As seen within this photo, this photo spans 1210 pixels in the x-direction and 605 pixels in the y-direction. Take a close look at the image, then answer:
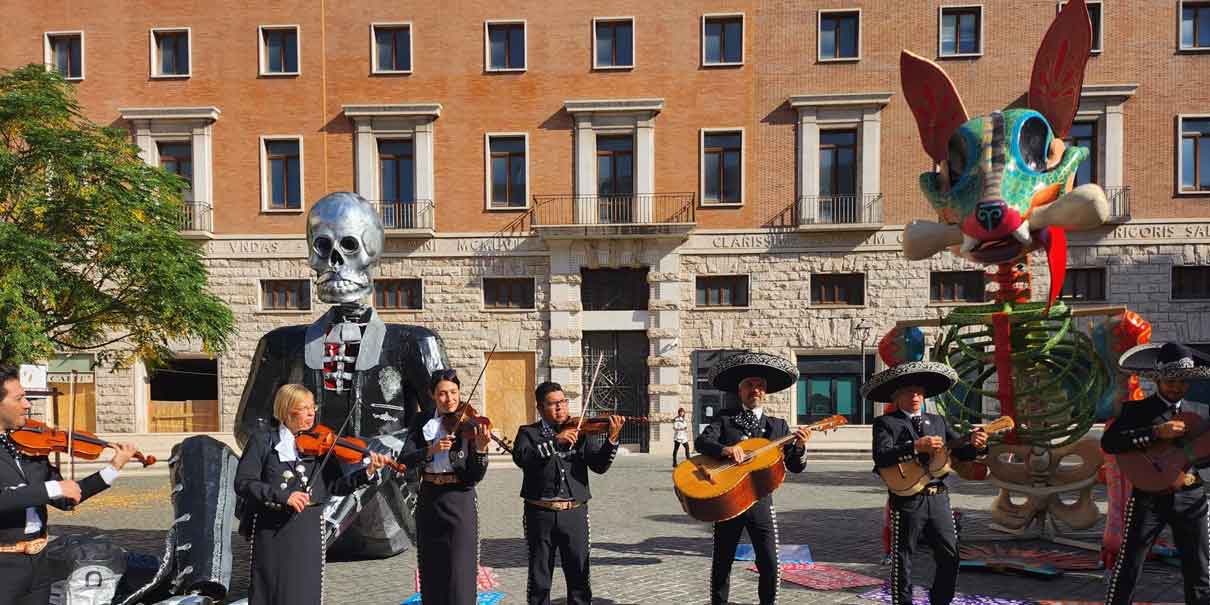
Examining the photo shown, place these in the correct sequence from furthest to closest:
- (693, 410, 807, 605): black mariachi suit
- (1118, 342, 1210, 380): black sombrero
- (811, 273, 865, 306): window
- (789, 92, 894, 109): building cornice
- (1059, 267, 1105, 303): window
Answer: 1. (811, 273, 865, 306): window
2. (789, 92, 894, 109): building cornice
3. (1059, 267, 1105, 303): window
4. (693, 410, 807, 605): black mariachi suit
5. (1118, 342, 1210, 380): black sombrero

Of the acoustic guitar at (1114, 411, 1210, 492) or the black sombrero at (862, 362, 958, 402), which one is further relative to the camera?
the black sombrero at (862, 362, 958, 402)

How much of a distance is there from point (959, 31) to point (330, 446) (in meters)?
19.7

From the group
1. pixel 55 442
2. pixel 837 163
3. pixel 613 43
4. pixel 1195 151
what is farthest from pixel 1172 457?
pixel 1195 151

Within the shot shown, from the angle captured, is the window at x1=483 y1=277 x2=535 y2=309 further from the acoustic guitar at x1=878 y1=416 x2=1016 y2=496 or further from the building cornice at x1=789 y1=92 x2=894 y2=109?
the acoustic guitar at x1=878 y1=416 x2=1016 y2=496

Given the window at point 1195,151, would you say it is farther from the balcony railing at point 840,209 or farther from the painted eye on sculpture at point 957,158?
the painted eye on sculpture at point 957,158

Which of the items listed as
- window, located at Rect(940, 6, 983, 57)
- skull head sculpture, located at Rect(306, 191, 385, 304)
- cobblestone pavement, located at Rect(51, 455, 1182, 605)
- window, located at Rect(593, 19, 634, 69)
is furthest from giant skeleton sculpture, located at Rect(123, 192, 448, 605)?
window, located at Rect(940, 6, 983, 57)

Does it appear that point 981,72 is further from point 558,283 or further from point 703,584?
point 703,584

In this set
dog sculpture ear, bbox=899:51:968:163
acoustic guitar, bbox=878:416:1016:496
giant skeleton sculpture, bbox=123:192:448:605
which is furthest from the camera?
dog sculpture ear, bbox=899:51:968:163

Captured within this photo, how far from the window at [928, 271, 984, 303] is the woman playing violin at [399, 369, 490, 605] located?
1697cm

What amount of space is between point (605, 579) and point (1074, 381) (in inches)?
194

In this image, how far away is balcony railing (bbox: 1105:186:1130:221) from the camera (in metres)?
19.3

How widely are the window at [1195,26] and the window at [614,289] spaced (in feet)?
45.2

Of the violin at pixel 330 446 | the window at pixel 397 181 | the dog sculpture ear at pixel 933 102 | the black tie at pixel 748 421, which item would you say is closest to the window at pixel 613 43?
the window at pixel 397 181

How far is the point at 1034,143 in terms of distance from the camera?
820 cm
